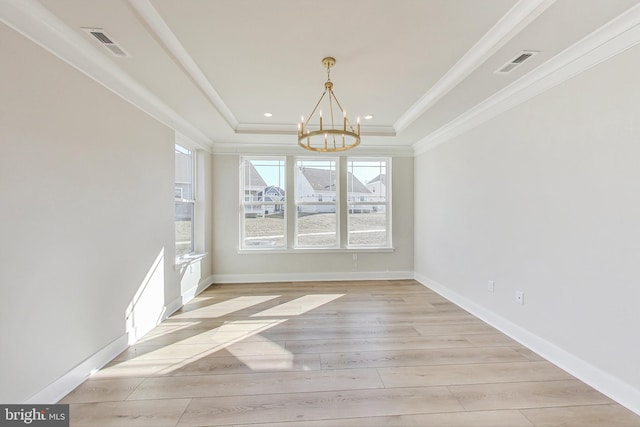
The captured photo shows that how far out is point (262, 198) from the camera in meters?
5.06

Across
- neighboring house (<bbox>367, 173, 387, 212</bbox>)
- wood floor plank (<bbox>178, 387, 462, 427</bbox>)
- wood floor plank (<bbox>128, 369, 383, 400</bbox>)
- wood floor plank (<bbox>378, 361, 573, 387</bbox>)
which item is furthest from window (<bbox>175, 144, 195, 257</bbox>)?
wood floor plank (<bbox>378, 361, 573, 387</bbox>)

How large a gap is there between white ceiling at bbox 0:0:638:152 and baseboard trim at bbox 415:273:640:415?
2356mm

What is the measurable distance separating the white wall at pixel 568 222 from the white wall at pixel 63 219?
148 inches

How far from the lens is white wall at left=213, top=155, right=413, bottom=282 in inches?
193

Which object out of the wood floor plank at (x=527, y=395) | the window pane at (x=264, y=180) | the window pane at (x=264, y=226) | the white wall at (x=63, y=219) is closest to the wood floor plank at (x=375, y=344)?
the wood floor plank at (x=527, y=395)

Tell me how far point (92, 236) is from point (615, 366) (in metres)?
3.90

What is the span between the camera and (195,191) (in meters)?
4.46

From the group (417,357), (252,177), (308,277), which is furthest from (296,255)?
(417,357)

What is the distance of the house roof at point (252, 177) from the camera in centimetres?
505

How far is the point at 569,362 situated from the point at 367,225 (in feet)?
11.0

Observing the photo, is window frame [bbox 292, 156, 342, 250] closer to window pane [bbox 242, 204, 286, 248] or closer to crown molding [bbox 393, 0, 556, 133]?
window pane [bbox 242, 204, 286, 248]

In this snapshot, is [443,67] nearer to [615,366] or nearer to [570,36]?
[570,36]

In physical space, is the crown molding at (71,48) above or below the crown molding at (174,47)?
below

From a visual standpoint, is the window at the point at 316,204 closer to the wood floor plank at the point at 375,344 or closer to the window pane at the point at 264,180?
the window pane at the point at 264,180
